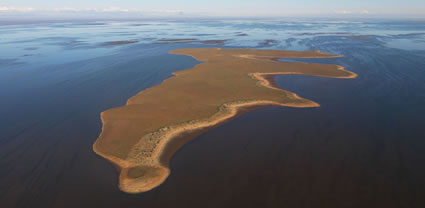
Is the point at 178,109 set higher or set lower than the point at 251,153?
higher

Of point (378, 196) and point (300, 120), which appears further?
point (300, 120)

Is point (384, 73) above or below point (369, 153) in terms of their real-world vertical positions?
above

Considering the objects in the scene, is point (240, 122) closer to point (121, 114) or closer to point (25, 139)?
point (121, 114)

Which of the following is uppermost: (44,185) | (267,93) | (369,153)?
(267,93)

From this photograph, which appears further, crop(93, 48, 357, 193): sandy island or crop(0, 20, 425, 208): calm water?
crop(93, 48, 357, 193): sandy island

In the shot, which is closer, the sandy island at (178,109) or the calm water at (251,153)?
the calm water at (251,153)

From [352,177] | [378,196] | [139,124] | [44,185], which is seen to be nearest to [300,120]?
[352,177]

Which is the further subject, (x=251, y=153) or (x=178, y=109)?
(x=178, y=109)

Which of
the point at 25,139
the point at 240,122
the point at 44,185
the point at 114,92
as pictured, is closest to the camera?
the point at 44,185
